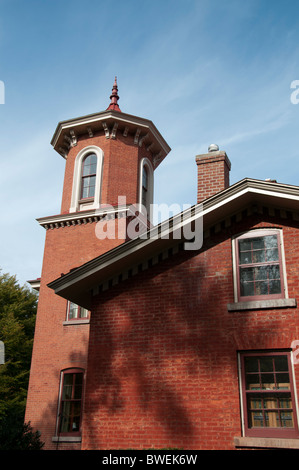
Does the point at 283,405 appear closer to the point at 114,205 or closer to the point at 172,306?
the point at 172,306

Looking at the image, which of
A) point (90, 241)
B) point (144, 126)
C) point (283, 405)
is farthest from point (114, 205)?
point (283, 405)

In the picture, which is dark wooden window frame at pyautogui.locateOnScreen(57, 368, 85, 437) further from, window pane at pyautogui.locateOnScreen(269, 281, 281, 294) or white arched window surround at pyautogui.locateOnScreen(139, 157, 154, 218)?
window pane at pyautogui.locateOnScreen(269, 281, 281, 294)

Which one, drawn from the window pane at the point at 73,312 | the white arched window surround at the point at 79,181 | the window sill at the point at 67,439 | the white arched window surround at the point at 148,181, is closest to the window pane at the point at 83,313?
the window pane at the point at 73,312

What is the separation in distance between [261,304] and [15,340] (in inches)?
1087

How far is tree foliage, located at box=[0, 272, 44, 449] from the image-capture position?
3162 cm

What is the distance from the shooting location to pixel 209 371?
32.5 ft

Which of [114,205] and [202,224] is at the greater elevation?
[114,205]

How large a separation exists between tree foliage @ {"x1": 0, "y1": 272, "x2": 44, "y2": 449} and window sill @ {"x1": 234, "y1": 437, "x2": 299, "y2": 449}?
20.5 m

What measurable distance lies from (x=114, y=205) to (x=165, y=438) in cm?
1129

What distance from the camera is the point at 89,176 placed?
20.6 metres

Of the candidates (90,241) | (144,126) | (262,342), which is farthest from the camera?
(144,126)

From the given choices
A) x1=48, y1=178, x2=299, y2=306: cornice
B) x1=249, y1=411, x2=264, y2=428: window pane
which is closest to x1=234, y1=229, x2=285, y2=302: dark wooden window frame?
x1=48, y1=178, x2=299, y2=306: cornice

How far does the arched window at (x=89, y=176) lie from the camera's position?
66.7 ft

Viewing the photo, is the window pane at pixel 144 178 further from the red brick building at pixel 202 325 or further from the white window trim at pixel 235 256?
the white window trim at pixel 235 256
